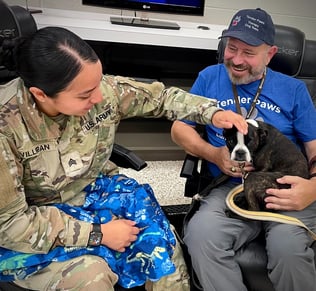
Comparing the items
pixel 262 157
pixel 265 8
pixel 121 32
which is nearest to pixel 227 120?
pixel 262 157

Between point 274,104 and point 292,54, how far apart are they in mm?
389

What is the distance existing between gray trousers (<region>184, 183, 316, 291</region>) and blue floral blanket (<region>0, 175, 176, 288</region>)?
14 cm

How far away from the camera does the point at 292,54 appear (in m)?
1.88

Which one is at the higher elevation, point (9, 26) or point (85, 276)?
point (9, 26)

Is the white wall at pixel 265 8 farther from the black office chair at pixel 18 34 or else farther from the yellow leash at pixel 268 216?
the yellow leash at pixel 268 216

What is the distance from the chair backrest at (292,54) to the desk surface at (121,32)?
0.69 meters

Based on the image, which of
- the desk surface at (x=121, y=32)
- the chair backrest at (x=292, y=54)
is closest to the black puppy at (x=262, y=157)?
the chair backrest at (x=292, y=54)

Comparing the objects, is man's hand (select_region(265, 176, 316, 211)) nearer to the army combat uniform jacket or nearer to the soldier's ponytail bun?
the army combat uniform jacket

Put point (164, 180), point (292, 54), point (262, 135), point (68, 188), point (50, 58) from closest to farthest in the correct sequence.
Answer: point (50, 58) < point (68, 188) < point (262, 135) < point (292, 54) < point (164, 180)

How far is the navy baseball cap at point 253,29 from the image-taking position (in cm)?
158

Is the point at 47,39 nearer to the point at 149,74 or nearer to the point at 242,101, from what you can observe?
the point at 242,101

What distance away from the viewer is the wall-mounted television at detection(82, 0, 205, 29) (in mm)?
2556

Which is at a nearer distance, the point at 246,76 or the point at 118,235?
the point at 118,235

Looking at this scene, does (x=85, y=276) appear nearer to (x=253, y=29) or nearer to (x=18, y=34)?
(x=18, y=34)
